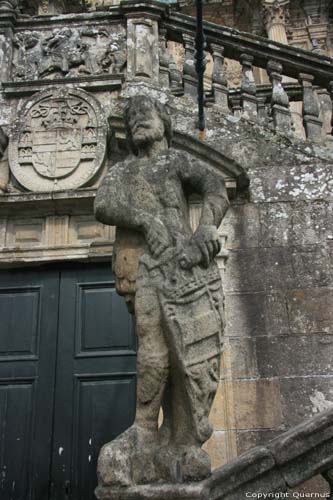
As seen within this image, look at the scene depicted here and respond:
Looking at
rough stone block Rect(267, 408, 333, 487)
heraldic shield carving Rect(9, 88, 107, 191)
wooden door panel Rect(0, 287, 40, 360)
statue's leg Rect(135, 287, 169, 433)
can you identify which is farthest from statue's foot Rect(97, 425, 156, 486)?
heraldic shield carving Rect(9, 88, 107, 191)

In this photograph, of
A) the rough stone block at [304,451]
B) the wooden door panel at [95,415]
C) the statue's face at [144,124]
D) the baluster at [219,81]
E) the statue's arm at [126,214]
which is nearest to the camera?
the rough stone block at [304,451]

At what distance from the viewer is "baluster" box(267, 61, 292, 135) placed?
603cm

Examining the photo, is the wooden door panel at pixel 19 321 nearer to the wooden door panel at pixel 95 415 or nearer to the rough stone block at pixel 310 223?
the wooden door panel at pixel 95 415

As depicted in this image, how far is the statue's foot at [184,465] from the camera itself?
Answer: 3090 millimetres

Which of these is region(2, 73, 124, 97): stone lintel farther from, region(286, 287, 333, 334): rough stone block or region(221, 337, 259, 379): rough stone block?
region(221, 337, 259, 379): rough stone block

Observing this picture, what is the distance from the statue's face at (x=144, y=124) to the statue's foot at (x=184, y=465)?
202cm

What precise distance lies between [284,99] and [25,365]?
3773mm

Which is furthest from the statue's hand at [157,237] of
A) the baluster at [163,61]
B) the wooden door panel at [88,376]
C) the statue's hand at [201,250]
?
the baluster at [163,61]

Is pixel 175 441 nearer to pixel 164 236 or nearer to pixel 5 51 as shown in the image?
pixel 164 236

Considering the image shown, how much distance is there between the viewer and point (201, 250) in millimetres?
3465

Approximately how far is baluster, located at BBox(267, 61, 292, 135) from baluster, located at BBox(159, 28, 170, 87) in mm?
1112

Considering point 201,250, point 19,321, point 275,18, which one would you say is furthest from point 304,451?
point 275,18

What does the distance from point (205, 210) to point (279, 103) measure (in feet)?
9.52

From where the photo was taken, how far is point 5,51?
666cm
